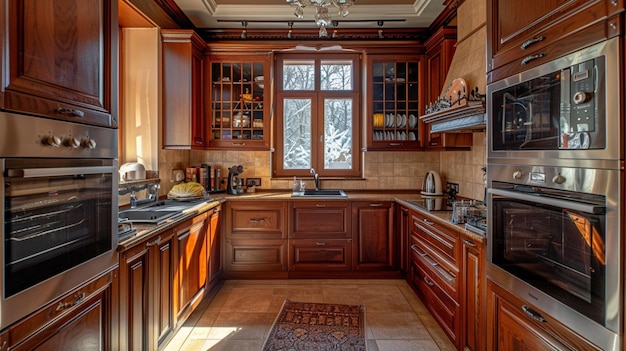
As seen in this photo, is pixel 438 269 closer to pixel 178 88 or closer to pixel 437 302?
pixel 437 302

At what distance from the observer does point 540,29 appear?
1.29m

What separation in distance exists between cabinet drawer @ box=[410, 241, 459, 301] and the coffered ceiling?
7.72 feet

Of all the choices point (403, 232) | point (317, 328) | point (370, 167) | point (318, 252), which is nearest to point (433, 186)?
point (403, 232)

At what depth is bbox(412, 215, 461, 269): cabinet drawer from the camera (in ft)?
7.10

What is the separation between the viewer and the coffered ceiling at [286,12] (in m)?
3.32

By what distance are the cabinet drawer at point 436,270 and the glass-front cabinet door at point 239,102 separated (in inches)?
77.3

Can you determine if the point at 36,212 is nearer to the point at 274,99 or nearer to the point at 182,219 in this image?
the point at 182,219

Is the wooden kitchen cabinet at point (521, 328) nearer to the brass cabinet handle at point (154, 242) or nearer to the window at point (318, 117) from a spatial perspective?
the brass cabinet handle at point (154, 242)

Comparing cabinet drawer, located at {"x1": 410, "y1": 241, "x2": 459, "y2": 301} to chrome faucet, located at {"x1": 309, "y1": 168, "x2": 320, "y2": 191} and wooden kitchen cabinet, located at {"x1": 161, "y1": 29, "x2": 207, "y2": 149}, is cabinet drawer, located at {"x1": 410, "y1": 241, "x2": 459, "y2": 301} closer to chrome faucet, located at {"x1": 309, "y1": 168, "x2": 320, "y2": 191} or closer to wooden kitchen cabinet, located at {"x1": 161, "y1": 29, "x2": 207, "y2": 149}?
chrome faucet, located at {"x1": 309, "y1": 168, "x2": 320, "y2": 191}

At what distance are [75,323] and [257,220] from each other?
7.06ft

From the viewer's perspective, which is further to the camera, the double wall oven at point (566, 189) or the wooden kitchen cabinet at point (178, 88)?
the wooden kitchen cabinet at point (178, 88)

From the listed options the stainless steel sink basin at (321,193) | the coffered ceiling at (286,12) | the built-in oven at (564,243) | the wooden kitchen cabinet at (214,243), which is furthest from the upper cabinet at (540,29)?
the wooden kitchen cabinet at (214,243)

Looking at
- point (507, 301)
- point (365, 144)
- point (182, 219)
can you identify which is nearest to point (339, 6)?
point (365, 144)

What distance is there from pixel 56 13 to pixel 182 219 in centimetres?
147
